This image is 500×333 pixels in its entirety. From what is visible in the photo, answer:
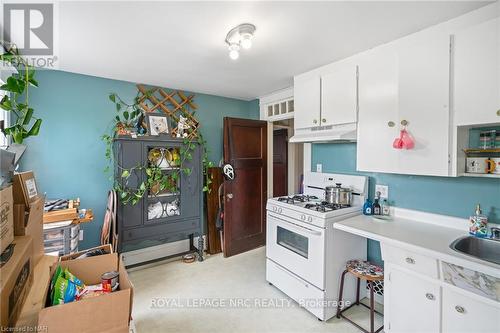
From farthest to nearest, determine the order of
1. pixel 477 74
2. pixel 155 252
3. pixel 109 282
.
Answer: pixel 155 252 < pixel 477 74 < pixel 109 282

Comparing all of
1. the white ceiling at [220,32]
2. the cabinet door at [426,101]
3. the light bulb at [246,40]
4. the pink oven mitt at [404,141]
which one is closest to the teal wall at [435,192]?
the cabinet door at [426,101]

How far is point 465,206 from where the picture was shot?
179 cm

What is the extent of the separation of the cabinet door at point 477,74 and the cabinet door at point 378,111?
39 centimetres

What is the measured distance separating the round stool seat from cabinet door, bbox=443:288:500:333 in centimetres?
50

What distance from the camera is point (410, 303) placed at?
1.59m

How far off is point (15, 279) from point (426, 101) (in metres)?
2.56

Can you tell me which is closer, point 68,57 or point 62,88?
point 68,57

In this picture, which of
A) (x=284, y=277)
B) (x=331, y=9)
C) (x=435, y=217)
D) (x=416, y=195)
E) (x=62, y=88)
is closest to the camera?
(x=331, y=9)

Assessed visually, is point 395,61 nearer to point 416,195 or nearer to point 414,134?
point 414,134

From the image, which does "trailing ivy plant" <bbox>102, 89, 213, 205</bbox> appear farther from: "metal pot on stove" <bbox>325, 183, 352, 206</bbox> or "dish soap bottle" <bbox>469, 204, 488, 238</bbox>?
"dish soap bottle" <bbox>469, 204, 488, 238</bbox>

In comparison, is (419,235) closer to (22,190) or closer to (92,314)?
(92,314)

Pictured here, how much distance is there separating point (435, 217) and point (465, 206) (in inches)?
8.6

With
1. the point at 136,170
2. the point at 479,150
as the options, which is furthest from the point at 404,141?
the point at 136,170

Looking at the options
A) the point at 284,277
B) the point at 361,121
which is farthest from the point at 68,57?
the point at 284,277
